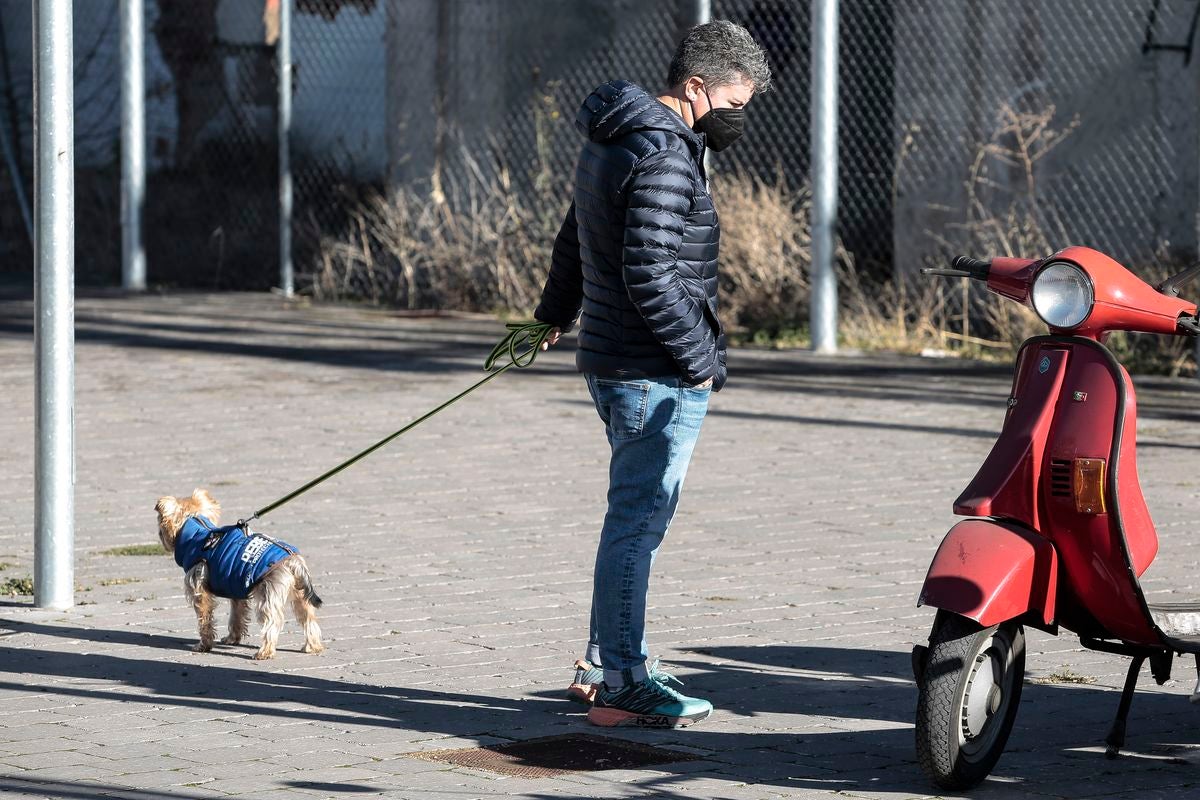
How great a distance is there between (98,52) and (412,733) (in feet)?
55.2

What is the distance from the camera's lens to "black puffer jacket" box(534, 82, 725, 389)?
4.79 metres

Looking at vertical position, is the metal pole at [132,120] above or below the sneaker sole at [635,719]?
above

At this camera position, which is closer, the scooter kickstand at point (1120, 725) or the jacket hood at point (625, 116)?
the scooter kickstand at point (1120, 725)

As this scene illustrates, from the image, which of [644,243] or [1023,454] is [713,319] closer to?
[644,243]

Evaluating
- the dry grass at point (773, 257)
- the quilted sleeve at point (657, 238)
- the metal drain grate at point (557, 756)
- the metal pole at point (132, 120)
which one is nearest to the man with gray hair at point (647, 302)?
the quilted sleeve at point (657, 238)

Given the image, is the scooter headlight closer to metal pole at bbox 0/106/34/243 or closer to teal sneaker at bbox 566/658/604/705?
teal sneaker at bbox 566/658/604/705

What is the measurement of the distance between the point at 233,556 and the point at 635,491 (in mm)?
1570

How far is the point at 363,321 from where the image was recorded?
16.1 m

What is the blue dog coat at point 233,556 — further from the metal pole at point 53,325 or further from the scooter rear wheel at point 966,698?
the scooter rear wheel at point 966,698

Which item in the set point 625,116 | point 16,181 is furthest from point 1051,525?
point 16,181

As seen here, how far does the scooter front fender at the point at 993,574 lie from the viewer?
14.5ft

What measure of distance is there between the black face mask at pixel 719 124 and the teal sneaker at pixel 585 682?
4.95 feet

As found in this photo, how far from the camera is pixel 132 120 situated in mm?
17344

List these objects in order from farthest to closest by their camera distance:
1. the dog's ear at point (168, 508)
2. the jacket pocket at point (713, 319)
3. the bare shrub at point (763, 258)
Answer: the bare shrub at point (763, 258)
the dog's ear at point (168, 508)
the jacket pocket at point (713, 319)
